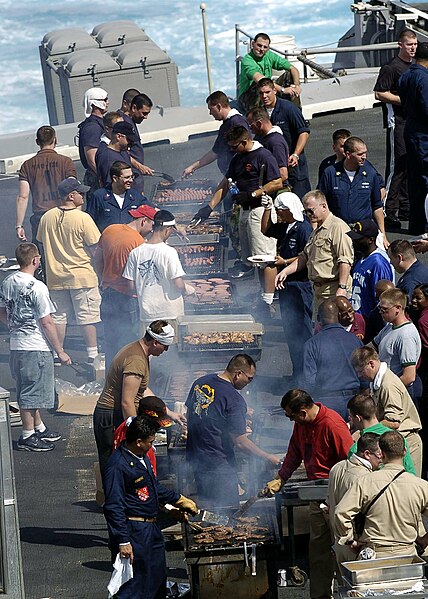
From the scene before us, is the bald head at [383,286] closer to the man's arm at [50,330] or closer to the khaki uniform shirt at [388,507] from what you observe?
the khaki uniform shirt at [388,507]

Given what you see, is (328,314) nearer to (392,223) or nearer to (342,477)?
(342,477)

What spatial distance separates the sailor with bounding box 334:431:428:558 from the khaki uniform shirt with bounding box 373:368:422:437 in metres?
1.17

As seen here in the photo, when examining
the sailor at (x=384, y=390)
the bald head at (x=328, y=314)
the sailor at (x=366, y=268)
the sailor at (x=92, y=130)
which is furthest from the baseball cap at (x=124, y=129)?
the sailor at (x=384, y=390)

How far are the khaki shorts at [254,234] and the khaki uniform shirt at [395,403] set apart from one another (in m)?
4.68

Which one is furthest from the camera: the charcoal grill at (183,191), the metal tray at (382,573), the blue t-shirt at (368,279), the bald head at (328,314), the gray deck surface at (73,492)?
the charcoal grill at (183,191)

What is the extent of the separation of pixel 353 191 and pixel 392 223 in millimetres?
2695

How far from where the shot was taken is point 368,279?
398 inches

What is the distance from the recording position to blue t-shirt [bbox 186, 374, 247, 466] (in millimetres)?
8461

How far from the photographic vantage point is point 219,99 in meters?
13.4

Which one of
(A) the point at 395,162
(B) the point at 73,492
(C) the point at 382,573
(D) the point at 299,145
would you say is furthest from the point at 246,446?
(A) the point at 395,162

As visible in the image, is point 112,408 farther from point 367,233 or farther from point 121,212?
point 121,212

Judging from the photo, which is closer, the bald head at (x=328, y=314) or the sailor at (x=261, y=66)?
the bald head at (x=328, y=314)

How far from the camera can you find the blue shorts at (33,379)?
1038 cm

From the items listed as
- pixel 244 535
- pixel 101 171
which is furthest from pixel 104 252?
pixel 244 535
